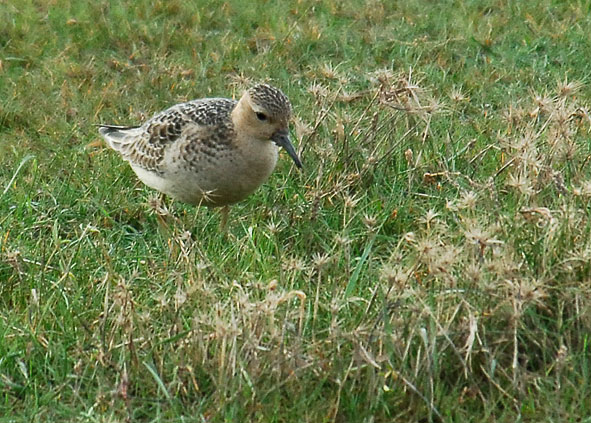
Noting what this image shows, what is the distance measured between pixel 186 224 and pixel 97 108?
2.32 m

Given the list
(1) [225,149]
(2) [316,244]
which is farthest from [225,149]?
(2) [316,244]

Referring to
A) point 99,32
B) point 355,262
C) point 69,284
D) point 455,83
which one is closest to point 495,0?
point 455,83

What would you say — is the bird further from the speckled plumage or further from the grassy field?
the grassy field

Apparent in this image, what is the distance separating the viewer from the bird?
6.29m

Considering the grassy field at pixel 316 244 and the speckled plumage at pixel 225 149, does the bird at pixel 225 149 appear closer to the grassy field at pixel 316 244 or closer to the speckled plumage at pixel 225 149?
the speckled plumage at pixel 225 149

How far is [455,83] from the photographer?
8.96m

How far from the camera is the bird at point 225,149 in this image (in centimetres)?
629

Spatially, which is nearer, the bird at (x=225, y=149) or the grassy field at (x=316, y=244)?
the grassy field at (x=316, y=244)

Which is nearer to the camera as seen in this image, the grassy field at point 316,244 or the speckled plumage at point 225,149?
the grassy field at point 316,244

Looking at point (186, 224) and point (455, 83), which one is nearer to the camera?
point (186, 224)

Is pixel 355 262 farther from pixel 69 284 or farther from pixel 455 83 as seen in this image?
pixel 455 83

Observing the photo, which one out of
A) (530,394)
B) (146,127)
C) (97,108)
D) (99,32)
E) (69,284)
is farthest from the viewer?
(99,32)

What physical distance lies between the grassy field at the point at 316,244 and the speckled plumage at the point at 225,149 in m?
0.29

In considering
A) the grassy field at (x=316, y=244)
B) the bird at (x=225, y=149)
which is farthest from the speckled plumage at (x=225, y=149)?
the grassy field at (x=316, y=244)
